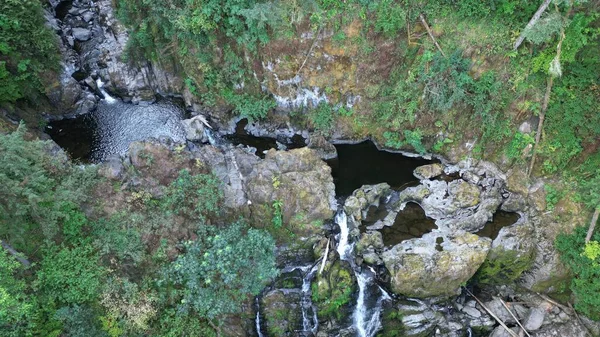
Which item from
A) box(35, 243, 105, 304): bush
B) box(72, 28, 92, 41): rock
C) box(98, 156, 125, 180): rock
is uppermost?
box(98, 156, 125, 180): rock

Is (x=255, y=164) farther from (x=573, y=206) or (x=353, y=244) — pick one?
(x=573, y=206)

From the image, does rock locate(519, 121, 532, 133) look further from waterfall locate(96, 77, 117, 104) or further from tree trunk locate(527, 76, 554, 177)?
waterfall locate(96, 77, 117, 104)

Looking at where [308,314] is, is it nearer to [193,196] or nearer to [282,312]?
[282,312]

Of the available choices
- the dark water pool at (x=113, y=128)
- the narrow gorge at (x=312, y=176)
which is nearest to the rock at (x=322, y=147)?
the narrow gorge at (x=312, y=176)

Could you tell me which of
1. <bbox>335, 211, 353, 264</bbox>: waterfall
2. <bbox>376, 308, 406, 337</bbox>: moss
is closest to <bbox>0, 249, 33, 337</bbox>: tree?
<bbox>335, 211, 353, 264</bbox>: waterfall

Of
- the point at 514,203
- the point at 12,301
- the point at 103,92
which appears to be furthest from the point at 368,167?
the point at 103,92
